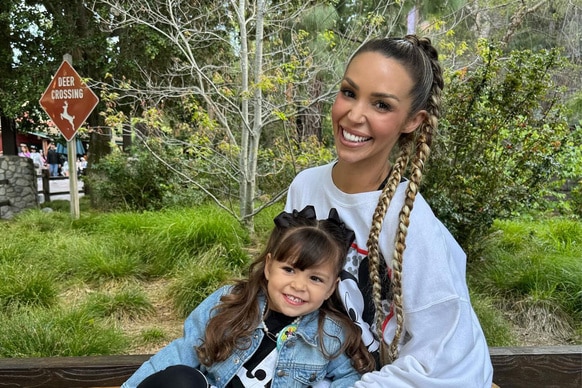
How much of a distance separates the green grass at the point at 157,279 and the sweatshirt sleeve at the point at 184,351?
1.55 m

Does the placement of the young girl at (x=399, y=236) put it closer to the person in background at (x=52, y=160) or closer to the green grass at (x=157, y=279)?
the green grass at (x=157, y=279)

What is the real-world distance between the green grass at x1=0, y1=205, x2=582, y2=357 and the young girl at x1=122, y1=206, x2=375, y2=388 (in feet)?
5.58

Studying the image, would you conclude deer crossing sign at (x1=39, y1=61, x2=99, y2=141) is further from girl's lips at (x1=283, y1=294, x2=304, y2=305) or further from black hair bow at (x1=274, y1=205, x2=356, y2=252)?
girl's lips at (x1=283, y1=294, x2=304, y2=305)

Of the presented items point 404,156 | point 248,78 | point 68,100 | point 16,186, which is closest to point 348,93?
Result: point 404,156

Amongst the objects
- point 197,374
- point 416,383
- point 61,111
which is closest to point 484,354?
point 416,383

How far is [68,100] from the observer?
622 cm

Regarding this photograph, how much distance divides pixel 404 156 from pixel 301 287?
508mm

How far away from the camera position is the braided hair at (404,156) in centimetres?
135

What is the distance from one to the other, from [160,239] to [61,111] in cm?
278

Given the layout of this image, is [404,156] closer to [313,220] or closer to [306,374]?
[313,220]

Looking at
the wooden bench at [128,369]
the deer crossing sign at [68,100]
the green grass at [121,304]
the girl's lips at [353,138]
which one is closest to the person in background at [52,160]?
the deer crossing sign at [68,100]

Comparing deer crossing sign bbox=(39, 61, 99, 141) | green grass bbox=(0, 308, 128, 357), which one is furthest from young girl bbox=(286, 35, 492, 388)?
deer crossing sign bbox=(39, 61, 99, 141)

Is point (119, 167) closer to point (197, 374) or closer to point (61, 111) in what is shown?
point (61, 111)

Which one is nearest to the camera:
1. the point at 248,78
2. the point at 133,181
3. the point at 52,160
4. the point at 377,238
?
the point at 377,238
